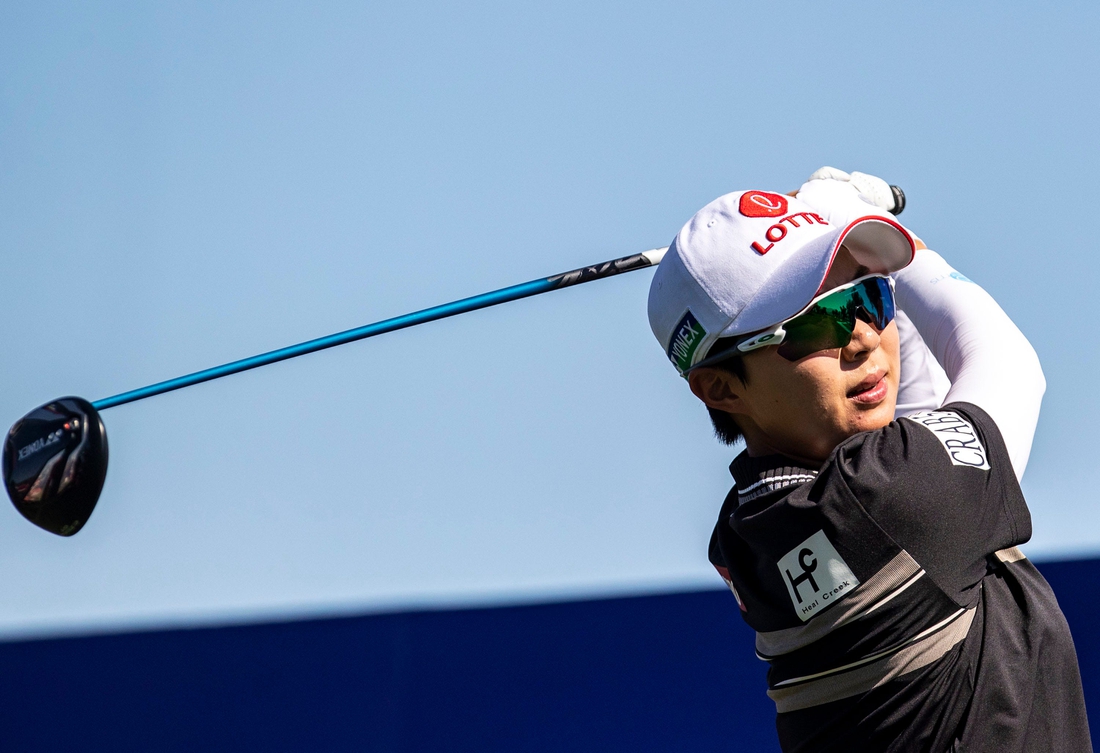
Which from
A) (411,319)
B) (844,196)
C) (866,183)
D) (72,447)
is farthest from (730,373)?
(72,447)

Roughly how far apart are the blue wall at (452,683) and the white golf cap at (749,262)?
1.99m

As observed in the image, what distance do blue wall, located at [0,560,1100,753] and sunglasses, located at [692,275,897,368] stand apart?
2.02 meters

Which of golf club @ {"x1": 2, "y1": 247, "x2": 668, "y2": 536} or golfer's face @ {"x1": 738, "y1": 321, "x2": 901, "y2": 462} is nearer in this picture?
golfer's face @ {"x1": 738, "y1": 321, "x2": 901, "y2": 462}

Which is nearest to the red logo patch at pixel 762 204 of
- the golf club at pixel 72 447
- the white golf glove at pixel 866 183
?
the white golf glove at pixel 866 183

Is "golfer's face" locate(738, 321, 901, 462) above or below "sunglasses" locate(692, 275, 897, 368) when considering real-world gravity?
below

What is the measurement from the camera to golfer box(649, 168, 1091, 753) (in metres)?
0.83

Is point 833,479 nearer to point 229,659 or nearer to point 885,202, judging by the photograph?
point 885,202

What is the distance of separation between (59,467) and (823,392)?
1.56 m

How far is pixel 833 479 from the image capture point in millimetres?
836

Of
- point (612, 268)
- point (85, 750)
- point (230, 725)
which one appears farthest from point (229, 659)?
point (612, 268)

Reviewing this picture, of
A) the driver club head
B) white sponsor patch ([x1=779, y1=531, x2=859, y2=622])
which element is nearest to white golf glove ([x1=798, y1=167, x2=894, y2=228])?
white sponsor patch ([x1=779, y1=531, x2=859, y2=622])

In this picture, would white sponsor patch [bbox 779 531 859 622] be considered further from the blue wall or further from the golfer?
the blue wall

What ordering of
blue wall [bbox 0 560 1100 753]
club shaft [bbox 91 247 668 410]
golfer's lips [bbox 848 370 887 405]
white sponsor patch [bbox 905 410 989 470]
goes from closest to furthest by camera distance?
white sponsor patch [bbox 905 410 989 470]
golfer's lips [bbox 848 370 887 405]
club shaft [bbox 91 247 668 410]
blue wall [bbox 0 560 1100 753]

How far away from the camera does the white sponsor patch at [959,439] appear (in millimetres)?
820
